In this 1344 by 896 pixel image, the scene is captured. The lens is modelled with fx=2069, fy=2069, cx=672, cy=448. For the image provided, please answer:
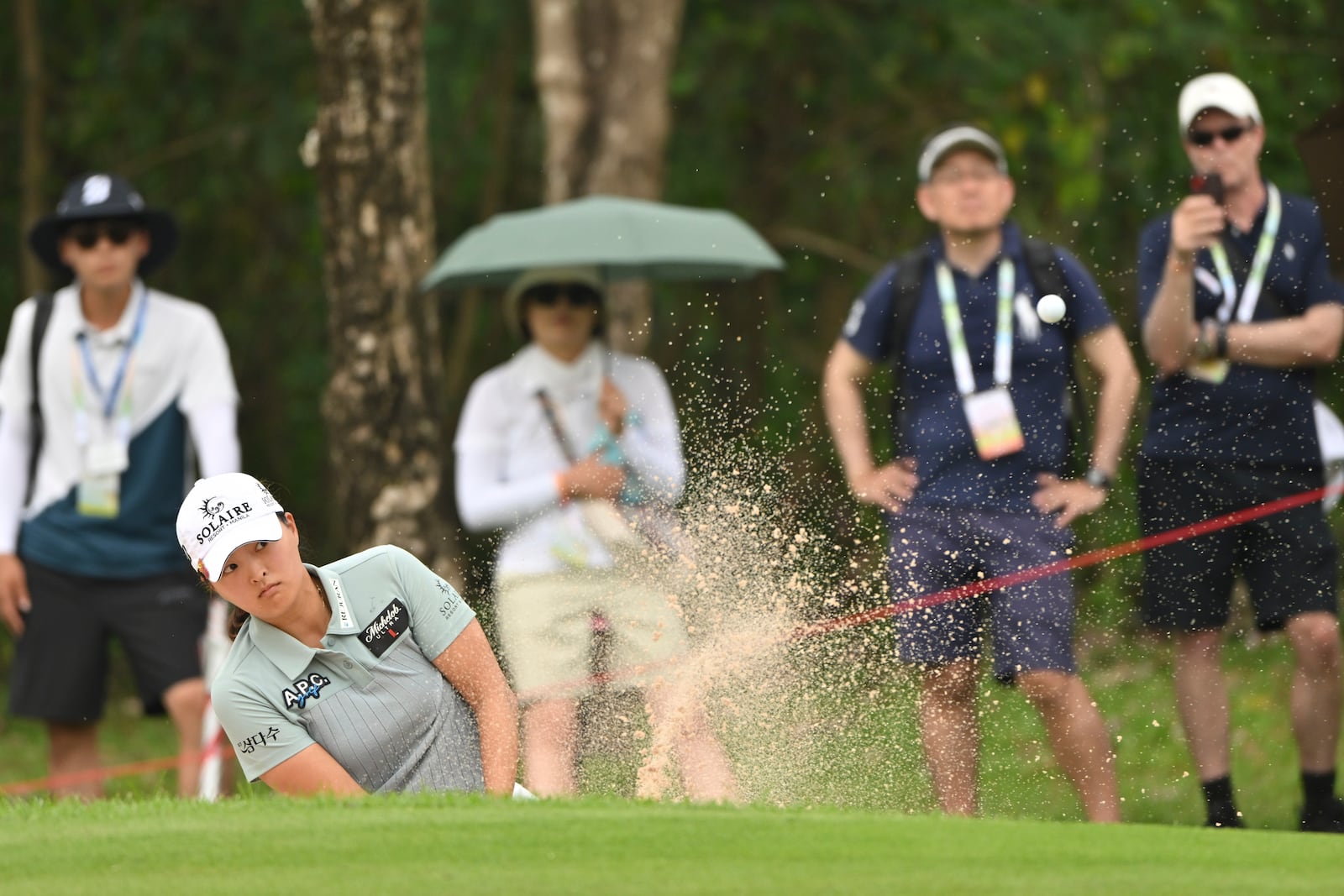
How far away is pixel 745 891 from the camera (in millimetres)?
3836

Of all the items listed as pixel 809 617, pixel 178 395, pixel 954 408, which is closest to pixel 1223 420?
pixel 954 408

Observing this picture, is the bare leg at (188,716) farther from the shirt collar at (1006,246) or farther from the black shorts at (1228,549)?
the black shorts at (1228,549)

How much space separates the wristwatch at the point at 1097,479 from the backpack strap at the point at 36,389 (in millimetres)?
3776

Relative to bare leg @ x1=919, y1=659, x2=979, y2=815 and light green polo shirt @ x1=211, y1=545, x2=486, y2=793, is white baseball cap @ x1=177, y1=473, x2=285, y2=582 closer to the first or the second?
light green polo shirt @ x1=211, y1=545, x2=486, y2=793

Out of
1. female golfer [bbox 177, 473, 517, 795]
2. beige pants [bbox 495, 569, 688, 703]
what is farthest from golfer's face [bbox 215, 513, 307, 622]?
beige pants [bbox 495, 569, 688, 703]

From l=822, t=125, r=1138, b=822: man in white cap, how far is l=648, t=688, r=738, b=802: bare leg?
685mm

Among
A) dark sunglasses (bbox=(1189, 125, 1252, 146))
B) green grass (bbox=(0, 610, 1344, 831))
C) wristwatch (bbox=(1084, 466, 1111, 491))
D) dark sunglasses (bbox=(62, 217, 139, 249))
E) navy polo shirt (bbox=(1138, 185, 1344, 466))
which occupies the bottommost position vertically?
green grass (bbox=(0, 610, 1344, 831))

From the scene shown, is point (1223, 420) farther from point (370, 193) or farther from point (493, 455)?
point (370, 193)

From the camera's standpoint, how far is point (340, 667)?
4824mm

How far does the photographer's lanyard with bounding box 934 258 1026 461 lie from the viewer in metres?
6.39

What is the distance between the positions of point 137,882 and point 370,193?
18.0 ft

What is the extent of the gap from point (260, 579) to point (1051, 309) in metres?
2.83

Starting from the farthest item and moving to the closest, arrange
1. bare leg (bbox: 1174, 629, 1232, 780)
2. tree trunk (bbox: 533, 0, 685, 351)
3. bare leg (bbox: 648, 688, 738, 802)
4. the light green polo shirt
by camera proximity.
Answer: tree trunk (bbox: 533, 0, 685, 351) < bare leg (bbox: 1174, 629, 1232, 780) < bare leg (bbox: 648, 688, 738, 802) < the light green polo shirt

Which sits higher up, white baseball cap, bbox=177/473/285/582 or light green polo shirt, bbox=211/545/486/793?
white baseball cap, bbox=177/473/285/582
